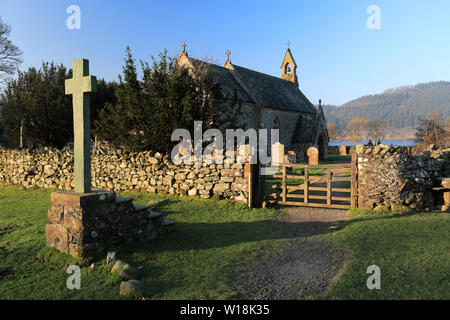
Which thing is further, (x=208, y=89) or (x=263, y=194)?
(x=208, y=89)

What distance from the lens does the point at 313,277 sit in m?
4.61

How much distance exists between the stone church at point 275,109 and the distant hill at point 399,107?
114 meters

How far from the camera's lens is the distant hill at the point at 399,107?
139 meters

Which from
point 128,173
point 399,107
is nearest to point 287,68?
point 128,173

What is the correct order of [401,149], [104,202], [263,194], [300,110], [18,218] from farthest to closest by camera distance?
[300,110] < [263,194] < [401,149] < [18,218] < [104,202]

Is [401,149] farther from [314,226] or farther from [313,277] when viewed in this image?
[313,277]

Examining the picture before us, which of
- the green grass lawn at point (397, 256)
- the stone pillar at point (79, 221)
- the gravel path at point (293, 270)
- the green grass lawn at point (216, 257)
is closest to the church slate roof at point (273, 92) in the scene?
the green grass lawn at point (397, 256)

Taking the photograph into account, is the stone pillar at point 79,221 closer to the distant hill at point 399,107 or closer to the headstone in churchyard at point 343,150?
the headstone in churchyard at point 343,150

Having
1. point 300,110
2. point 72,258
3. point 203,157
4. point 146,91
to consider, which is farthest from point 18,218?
point 300,110

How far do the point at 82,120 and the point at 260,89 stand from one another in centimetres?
2394

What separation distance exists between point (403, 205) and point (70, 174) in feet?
42.7

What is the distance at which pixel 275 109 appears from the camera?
1078 inches

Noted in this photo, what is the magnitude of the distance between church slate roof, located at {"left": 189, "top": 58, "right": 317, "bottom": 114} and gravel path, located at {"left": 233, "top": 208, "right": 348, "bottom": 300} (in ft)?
Result: 54.5

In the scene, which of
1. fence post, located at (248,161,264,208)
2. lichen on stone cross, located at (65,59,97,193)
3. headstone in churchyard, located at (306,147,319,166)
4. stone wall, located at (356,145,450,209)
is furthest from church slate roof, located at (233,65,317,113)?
lichen on stone cross, located at (65,59,97,193)
